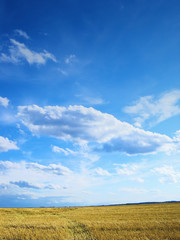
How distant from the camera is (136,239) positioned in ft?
41.1

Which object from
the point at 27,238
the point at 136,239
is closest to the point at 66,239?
the point at 27,238

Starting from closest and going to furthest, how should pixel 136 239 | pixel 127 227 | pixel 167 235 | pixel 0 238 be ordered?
pixel 136 239
pixel 167 235
pixel 0 238
pixel 127 227

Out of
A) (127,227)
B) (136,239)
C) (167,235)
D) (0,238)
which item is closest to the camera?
(136,239)

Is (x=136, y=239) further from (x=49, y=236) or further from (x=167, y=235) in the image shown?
(x=49, y=236)

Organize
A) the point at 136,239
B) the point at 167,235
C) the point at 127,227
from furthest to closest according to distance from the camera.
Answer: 1. the point at 127,227
2. the point at 167,235
3. the point at 136,239

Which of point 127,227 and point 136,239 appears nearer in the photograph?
point 136,239

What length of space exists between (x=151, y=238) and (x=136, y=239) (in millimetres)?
1414

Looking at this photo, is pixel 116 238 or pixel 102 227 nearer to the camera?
pixel 116 238

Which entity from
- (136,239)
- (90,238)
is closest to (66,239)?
(90,238)

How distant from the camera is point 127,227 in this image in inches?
706

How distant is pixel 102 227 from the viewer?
60.8 ft

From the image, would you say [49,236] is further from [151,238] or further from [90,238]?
[151,238]

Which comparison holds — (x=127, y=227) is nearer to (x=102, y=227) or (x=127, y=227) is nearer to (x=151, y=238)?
(x=102, y=227)

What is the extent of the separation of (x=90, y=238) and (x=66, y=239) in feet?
5.94
